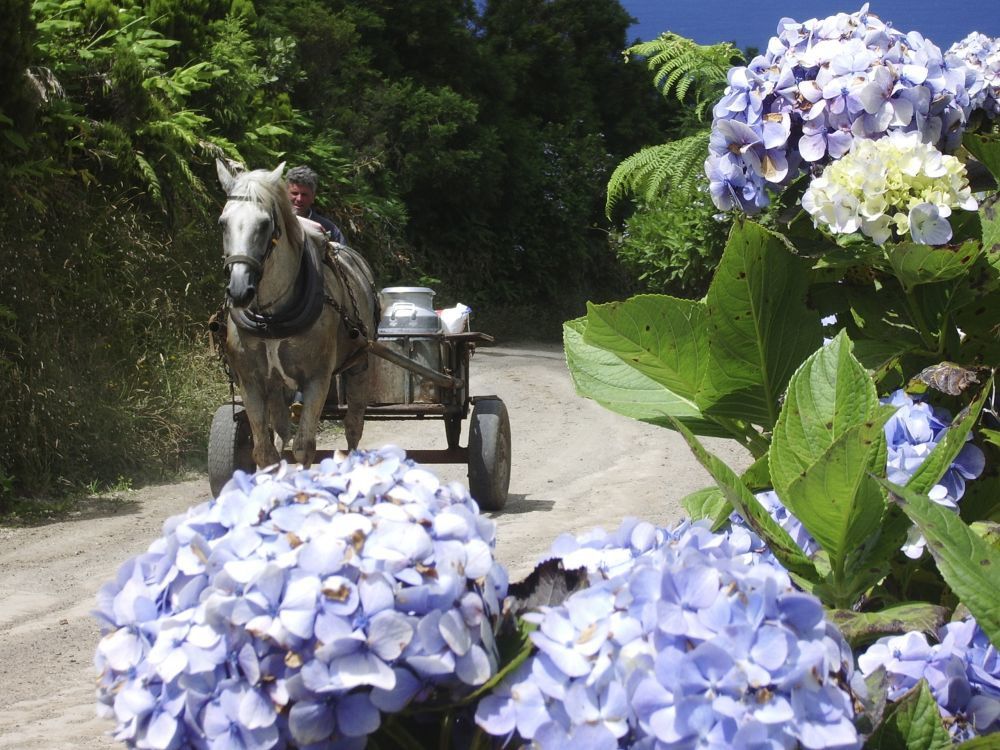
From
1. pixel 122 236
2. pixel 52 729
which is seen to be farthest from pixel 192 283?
pixel 52 729

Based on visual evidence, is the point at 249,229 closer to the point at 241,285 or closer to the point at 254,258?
the point at 254,258

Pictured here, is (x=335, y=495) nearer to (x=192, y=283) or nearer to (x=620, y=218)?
(x=192, y=283)

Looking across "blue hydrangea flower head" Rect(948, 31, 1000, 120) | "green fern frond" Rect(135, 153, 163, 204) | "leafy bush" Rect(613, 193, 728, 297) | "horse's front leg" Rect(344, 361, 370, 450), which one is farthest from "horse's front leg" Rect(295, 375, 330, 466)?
"leafy bush" Rect(613, 193, 728, 297)

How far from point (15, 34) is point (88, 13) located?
6.21 ft

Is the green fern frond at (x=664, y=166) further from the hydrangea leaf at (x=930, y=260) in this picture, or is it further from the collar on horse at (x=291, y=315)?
the hydrangea leaf at (x=930, y=260)

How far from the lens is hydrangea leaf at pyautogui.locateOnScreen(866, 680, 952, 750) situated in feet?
2.79

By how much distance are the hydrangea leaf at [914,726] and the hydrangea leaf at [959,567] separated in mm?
66

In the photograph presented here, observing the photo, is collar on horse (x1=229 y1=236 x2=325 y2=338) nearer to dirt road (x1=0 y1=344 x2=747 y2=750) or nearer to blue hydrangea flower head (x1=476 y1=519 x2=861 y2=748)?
dirt road (x1=0 y1=344 x2=747 y2=750)

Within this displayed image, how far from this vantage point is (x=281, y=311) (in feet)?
17.9

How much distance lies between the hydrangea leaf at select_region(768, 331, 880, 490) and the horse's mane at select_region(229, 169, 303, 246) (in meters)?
4.31

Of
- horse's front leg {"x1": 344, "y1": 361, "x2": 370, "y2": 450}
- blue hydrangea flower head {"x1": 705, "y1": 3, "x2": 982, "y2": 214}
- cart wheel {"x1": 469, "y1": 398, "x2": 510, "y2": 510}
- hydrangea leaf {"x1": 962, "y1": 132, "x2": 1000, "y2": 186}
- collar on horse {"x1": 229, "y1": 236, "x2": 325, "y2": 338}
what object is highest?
blue hydrangea flower head {"x1": 705, "y1": 3, "x2": 982, "y2": 214}

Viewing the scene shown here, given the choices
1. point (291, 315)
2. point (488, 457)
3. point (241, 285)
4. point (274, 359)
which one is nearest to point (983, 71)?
point (241, 285)

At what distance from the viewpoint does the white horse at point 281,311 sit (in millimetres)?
5051

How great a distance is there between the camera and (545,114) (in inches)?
829
